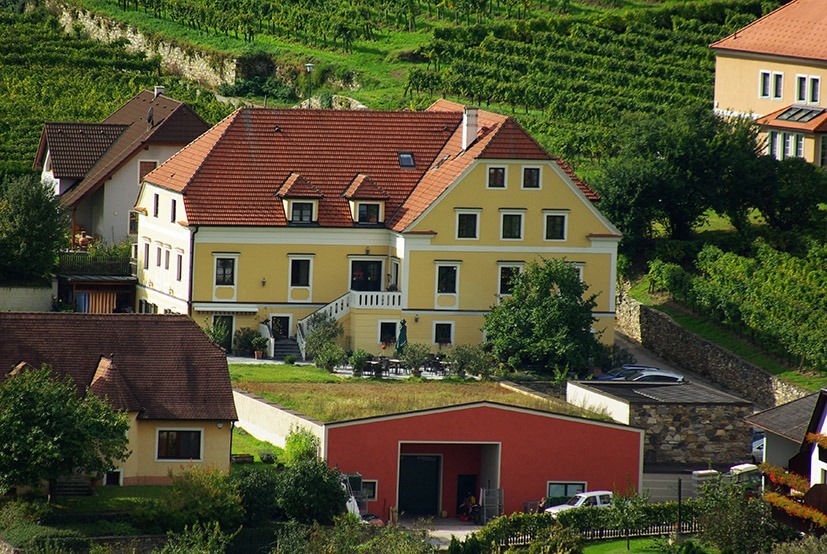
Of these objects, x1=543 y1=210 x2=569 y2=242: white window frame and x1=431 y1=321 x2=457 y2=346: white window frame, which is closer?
x1=431 y1=321 x2=457 y2=346: white window frame

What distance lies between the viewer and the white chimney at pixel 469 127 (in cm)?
8194

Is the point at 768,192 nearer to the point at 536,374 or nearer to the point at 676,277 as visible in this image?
the point at 676,277

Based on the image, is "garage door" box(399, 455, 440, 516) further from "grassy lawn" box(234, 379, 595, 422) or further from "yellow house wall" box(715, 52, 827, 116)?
"yellow house wall" box(715, 52, 827, 116)

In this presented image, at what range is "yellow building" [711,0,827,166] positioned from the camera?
9438 cm

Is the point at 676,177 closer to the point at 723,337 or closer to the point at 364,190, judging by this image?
the point at 723,337

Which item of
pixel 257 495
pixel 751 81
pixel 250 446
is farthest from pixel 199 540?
pixel 751 81

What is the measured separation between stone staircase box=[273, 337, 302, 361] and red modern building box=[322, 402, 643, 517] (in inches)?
469

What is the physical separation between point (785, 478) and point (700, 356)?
60.9 ft

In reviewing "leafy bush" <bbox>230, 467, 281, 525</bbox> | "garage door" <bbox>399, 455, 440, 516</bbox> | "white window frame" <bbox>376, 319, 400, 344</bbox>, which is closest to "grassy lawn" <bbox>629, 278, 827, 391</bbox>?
"white window frame" <bbox>376, 319, 400, 344</bbox>

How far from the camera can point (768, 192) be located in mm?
86125

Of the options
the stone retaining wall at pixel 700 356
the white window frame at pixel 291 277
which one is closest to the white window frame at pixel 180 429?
the white window frame at pixel 291 277

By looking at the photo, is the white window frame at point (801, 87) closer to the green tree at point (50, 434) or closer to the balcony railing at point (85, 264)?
the balcony railing at point (85, 264)

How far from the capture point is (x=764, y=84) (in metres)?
101

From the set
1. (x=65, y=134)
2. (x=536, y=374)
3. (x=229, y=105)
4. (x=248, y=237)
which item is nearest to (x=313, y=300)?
(x=248, y=237)
